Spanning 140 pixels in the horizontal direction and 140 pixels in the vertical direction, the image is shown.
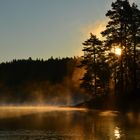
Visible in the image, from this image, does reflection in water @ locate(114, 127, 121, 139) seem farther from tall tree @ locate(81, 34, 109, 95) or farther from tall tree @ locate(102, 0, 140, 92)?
tall tree @ locate(81, 34, 109, 95)

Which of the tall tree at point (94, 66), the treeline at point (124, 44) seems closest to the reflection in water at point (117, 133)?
the treeline at point (124, 44)

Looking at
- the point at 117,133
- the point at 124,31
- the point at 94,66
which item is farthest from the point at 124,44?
the point at 117,133

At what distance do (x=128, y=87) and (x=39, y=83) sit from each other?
403ft

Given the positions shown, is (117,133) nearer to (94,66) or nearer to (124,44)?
(124,44)

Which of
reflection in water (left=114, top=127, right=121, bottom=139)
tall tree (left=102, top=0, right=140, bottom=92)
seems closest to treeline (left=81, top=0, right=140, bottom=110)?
tall tree (left=102, top=0, right=140, bottom=92)

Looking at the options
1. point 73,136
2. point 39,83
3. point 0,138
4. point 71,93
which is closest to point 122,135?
point 73,136

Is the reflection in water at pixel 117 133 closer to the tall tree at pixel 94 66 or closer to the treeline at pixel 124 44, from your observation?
the treeline at pixel 124 44

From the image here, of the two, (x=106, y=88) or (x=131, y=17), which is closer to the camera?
(x=131, y=17)

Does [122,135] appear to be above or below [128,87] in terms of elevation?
below

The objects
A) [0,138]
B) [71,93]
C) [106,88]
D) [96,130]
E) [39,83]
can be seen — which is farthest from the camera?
[39,83]

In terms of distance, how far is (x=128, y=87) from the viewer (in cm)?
7781

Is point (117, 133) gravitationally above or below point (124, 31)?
below

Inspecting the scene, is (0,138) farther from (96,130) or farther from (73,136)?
(96,130)

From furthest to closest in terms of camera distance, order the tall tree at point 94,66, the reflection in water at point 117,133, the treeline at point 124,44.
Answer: the tall tree at point 94,66
the treeline at point 124,44
the reflection in water at point 117,133
